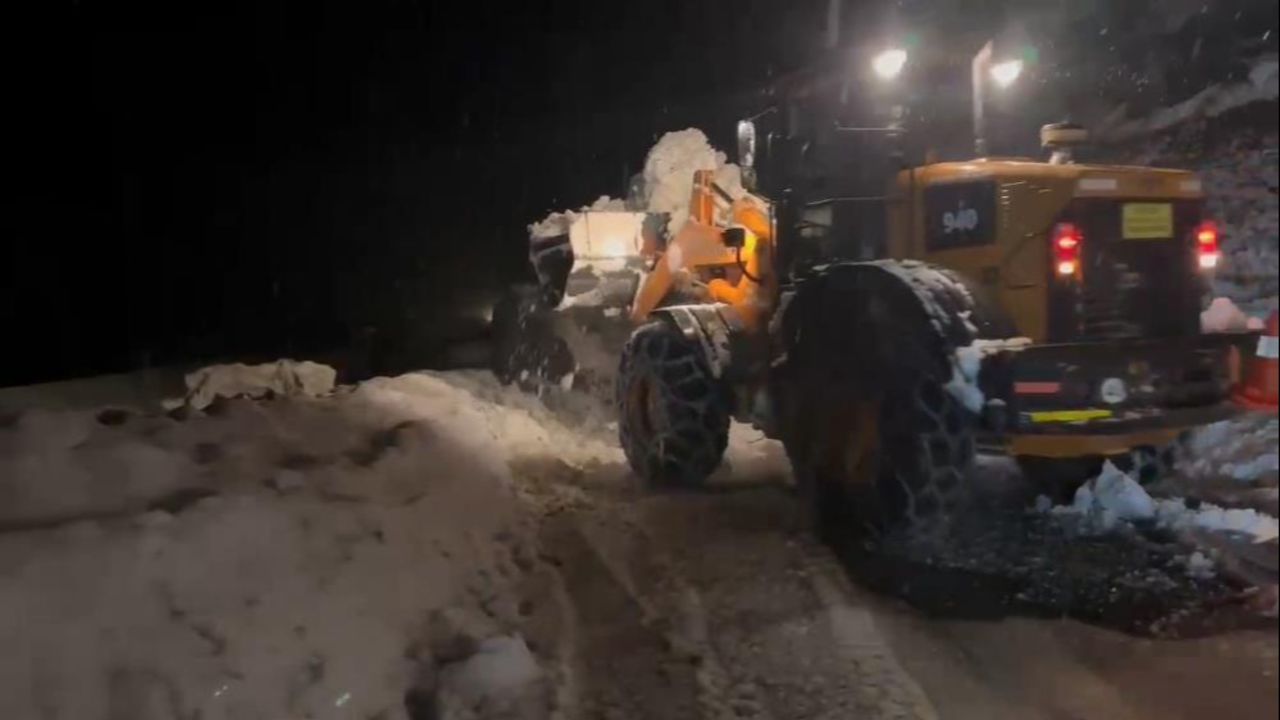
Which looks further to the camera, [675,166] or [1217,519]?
[675,166]

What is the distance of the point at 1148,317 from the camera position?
618 cm

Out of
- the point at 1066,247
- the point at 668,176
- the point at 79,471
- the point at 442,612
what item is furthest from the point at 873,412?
the point at 668,176

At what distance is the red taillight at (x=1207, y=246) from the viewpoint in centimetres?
545

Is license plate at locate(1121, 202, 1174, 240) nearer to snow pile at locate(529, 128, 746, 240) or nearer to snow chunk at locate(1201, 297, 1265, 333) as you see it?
snow chunk at locate(1201, 297, 1265, 333)

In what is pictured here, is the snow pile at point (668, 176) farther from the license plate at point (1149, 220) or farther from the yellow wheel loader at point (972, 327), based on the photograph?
the license plate at point (1149, 220)

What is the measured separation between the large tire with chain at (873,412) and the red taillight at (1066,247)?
0.70 m

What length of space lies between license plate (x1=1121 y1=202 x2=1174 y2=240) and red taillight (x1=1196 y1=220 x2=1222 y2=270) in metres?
0.28

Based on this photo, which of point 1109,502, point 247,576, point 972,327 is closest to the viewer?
point 247,576

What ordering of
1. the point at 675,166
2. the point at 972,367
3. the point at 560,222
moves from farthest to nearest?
the point at 675,166 < the point at 560,222 < the point at 972,367

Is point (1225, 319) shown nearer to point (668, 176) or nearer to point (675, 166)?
point (668, 176)

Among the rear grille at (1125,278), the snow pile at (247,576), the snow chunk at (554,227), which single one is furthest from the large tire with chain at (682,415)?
the snow chunk at (554,227)

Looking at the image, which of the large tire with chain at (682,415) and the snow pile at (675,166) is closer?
the large tire with chain at (682,415)

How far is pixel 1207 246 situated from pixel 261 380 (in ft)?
36.7

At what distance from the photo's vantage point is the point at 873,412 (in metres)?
6.56
